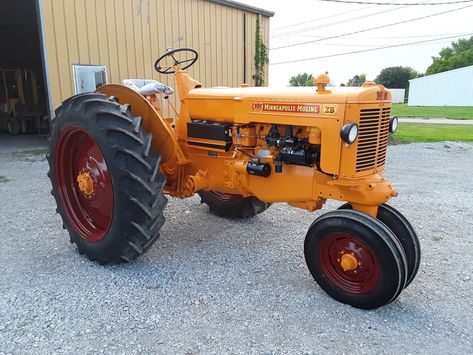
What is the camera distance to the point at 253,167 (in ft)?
10.3

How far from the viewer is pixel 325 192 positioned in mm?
2920

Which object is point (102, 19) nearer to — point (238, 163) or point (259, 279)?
point (238, 163)

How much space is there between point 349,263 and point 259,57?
384 inches

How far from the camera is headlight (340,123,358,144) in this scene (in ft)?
8.23

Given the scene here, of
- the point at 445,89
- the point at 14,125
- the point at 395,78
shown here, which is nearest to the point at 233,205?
the point at 14,125

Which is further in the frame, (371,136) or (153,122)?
(153,122)

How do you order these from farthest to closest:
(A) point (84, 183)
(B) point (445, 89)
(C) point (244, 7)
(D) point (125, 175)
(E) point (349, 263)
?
(B) point (445, 89) → (C) point (244, 7) → (A) point (84, 183) → (D) point (125, 175) → (E) point (349, 263)

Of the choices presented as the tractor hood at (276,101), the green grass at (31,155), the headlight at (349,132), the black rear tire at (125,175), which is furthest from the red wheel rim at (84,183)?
the green grass at (31,155)

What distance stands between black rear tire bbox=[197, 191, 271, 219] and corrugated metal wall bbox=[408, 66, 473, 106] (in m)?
37.9

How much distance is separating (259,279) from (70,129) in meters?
1.94

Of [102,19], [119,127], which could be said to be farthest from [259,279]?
[102,19]

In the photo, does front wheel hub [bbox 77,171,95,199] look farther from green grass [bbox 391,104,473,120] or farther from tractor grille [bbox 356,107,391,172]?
green grass [bbox 391,104,473,120]

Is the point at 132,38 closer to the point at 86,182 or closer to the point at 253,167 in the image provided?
the point at 86,182

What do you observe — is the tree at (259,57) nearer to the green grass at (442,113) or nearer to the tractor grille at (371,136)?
the tractor grille at (371,136)
